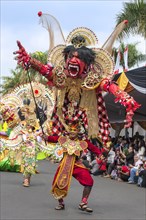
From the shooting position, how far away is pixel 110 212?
672cm

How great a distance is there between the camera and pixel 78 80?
628cm

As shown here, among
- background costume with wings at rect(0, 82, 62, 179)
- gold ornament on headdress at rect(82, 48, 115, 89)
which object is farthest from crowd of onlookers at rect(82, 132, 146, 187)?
gold ornament on headdress at rect(82, 48, 115, 89)

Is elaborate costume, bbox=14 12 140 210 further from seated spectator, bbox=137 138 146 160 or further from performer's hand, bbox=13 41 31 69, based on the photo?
seated spectator, bbox=137 138 146 160

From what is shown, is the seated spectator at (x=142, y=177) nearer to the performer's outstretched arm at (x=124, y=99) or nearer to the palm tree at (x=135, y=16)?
the performer's outstretched arm at (x=124, y=99)

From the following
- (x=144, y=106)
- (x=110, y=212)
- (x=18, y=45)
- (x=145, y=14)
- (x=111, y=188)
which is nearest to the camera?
(x=18, y=45)

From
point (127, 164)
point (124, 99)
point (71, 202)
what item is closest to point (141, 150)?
point (127, 164)

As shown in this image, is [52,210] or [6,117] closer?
[52,210]

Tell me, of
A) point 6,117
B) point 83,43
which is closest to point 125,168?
point 6,117

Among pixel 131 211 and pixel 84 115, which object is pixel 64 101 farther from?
pixel 131 211

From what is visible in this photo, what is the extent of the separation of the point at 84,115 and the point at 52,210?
1.47 metres

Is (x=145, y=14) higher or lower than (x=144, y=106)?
higher

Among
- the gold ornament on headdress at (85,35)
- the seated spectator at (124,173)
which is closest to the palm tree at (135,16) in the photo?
the seated spectator at (124,173)

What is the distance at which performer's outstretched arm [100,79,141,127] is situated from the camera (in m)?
5.43

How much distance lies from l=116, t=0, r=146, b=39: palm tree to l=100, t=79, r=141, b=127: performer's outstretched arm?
986 centimetres
